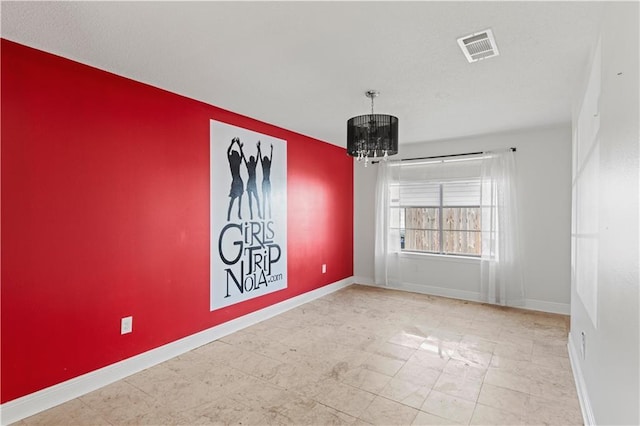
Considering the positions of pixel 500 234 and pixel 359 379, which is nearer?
pixel 359 379

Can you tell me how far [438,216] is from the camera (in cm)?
541

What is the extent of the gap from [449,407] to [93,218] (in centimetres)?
299

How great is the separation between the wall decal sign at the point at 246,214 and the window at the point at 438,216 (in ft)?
7.35

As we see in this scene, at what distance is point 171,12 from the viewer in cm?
188

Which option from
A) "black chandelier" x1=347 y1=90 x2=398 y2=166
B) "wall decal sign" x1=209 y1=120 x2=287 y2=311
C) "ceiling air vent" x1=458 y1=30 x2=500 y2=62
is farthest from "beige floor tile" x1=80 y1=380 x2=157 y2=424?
"ceiling air vent" x1=458 y1=30 x2=500 y2=62

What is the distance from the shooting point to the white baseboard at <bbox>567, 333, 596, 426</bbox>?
204cm

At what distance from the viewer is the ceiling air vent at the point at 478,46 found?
212cm

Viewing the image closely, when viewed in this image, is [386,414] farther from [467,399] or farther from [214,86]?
[214,86]

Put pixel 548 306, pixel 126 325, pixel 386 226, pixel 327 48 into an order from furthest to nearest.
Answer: pixel 386 226
pixel 548 306
pixel 126 325
pixel 327 48

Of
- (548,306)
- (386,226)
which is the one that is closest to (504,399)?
(548,306)

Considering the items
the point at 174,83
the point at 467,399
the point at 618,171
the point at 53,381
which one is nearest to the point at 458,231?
the point at 467,399

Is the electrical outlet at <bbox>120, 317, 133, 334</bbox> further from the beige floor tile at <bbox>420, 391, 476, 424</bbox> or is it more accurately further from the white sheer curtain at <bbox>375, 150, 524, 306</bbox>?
the white sheer curtain at <bbox>375, 150, 524, 306</bbox>

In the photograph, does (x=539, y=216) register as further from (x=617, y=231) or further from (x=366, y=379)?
(x=617, y=231)

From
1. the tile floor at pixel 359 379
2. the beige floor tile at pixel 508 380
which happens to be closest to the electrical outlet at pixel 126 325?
the tile floor at pixel 359 379
